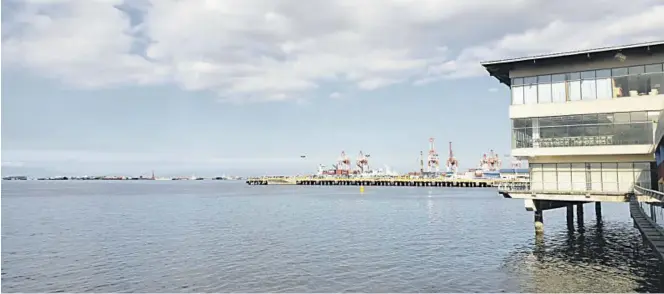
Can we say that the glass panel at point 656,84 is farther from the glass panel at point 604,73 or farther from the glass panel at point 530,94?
the glass panel at point 530,94

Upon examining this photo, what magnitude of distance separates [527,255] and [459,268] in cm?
695

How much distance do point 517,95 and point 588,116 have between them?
17.2 ft

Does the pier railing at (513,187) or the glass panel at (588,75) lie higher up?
the glass panel at (588,75)

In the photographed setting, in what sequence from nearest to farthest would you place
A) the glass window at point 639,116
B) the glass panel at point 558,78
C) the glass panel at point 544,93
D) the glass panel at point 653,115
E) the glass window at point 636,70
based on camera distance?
the glass panel at point 653,115, the glass window at point 639,116, the glass window at point 636,70, the glass panel at point 558,78, the glass panel at point 544,93

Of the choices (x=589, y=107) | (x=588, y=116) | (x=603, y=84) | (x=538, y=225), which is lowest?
(x=538, y=225)

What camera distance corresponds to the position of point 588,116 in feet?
123

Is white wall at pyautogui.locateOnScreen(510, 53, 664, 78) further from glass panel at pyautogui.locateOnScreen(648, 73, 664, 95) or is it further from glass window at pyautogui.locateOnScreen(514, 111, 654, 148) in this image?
glass window at pyautogui.locateOnScreen(514, 111, 654, 148)

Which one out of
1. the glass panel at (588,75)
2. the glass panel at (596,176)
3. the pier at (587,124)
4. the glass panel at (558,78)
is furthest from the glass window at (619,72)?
the glass panel at (596,176)

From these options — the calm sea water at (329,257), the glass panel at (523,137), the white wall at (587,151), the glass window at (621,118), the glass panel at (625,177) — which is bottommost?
the calm sea water at (329,257)

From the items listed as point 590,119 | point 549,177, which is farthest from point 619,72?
point 549,177

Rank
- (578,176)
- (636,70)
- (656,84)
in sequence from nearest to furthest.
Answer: (656,84)
(636,70)
(578,176)

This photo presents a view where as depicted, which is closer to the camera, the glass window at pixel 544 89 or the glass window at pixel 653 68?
the glass window at pixel 653 68

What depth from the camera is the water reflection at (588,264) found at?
2575 cm

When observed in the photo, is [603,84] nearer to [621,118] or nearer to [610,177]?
[621,118]
